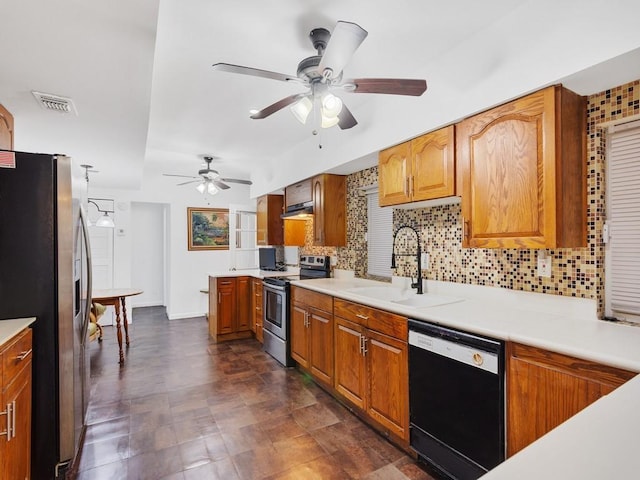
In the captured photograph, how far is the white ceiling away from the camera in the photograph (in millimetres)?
1507

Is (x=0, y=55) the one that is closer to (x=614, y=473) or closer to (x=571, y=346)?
(x=614, y=473)

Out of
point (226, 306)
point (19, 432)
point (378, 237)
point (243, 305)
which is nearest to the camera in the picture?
point (19, 432)

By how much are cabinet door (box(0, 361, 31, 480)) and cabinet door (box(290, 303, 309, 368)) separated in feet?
6.72

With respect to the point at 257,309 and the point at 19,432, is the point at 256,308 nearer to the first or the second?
the point at 257,309

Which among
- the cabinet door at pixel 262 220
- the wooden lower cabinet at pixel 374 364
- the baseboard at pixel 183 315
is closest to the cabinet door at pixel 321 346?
the wooden lower cabinet at pixel 374 364

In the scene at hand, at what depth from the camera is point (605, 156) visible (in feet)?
5.81

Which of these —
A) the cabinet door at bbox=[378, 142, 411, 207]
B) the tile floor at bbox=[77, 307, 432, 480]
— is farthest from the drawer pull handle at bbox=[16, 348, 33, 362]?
the cabinet door at bbox=[378, 142, 411, 207]

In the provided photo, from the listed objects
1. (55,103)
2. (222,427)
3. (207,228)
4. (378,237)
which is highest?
(55,103)

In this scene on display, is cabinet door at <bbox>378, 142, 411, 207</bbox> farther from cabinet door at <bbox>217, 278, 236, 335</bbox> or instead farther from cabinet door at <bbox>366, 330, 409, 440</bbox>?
cabinet door at <bbox>217, 278, 236, 335</bbox>

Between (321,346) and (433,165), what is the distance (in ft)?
5.86

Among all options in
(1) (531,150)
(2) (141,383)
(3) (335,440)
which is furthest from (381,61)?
(2) (141,383)

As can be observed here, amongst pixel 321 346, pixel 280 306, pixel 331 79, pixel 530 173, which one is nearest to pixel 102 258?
pixel 280 306

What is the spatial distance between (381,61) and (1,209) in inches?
94.3

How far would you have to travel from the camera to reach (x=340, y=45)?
1.49 m
